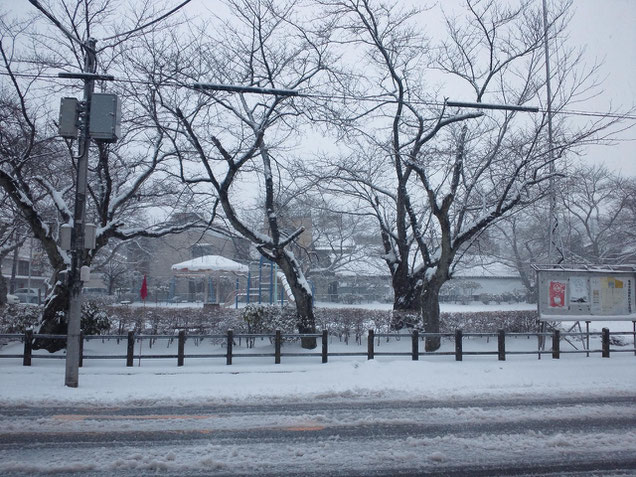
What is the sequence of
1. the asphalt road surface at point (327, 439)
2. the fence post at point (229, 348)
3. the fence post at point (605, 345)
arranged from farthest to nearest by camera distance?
the fence post at point (605, 345) → the fence post at point (229, 348) → the asphalt road surface at point (327, 439)

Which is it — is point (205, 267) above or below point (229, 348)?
above

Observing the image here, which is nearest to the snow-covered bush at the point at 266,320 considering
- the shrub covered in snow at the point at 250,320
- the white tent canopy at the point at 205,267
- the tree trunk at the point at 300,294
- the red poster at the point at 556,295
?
the shrub covered in snow at the point at 250,320

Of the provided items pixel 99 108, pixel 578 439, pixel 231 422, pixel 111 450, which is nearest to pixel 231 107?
pixel 99 108

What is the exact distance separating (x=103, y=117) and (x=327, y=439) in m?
8.27

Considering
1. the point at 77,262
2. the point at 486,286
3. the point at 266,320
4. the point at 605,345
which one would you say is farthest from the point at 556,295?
the point at 486,286

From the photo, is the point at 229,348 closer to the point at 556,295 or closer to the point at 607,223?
the point at 556,295

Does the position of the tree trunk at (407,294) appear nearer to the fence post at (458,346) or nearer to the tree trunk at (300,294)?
the tree trunk at (300,294)

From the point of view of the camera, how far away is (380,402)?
9523mm

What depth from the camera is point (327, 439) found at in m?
6.80

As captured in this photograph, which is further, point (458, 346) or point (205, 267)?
point (205, 267)

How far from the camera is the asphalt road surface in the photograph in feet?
18.3

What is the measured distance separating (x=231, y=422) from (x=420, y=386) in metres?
4.88

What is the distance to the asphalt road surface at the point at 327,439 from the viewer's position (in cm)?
557

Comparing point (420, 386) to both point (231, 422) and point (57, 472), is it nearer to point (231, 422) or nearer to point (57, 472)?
point (231, 422)
